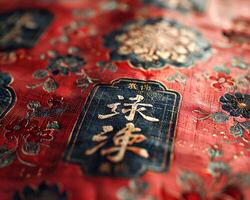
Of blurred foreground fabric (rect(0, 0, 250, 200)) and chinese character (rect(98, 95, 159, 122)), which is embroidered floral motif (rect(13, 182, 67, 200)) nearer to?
blurred foreground fabric (rect(0, 0, 250, 200))

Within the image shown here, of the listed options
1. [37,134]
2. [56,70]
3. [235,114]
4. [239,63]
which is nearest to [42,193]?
[37,134]

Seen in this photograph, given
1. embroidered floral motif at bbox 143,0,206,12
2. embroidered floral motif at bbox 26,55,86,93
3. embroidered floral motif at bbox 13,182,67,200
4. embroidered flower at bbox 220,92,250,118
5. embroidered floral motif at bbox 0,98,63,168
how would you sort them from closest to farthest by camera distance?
embroidered floral motif at bbox 13,182,67,200
embroidered floral motif at bbox 0,98,63,168
embroidered flower at bbox 220,92,250,118
embroidered floral motif at bbox 26,55,86,93
embroidered floral motif at bbox 143,0,206,12

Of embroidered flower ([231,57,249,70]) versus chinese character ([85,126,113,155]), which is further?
embroidered flower ([231,57,249,70])

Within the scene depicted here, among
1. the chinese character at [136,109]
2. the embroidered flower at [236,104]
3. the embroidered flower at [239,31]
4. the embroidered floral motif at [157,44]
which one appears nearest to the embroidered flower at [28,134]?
the chinese character at [136,109]

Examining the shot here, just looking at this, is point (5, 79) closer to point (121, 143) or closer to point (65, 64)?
point (65, 64)

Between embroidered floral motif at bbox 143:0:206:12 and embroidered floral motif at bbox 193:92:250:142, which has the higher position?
embroidered floral motif at bbox 143:0:206:12

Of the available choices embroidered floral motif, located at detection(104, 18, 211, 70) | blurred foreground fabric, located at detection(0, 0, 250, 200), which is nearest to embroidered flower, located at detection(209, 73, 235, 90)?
blurred foreground fabric, located at detection(0, 0, 250, 200)

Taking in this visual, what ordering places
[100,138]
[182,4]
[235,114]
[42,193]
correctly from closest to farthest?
[42,193] → [100,138] → [235,114] → [182,4]

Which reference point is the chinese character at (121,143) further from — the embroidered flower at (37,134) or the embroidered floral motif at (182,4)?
the embroidered floral motif at (182,4)
